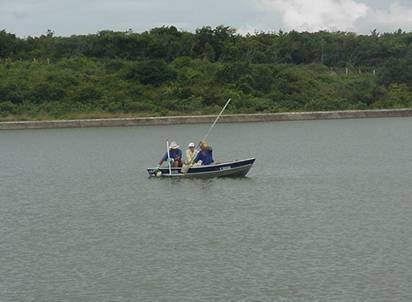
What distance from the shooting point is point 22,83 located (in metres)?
72.8

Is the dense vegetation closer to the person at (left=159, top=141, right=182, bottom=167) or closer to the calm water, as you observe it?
the calm water

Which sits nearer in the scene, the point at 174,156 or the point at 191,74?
the point at 174,156

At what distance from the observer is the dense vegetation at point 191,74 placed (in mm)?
71000

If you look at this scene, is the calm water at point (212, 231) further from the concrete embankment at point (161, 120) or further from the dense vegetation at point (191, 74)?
the dense vegetation at point (191, 74)

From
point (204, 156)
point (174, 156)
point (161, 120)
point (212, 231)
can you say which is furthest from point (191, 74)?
point (212, 231)

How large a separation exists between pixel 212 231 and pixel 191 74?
5330 cm

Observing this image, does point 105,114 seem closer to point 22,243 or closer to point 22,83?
point 22,83

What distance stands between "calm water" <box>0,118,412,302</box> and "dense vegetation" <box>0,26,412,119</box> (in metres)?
27.8

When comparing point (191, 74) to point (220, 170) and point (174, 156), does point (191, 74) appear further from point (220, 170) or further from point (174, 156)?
point (220, 170)

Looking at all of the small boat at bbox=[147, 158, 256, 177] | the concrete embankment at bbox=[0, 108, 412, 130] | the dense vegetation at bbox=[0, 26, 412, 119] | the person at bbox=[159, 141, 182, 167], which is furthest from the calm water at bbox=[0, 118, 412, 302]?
the dense vegetation at bbox=[0, 26, 412, 119]

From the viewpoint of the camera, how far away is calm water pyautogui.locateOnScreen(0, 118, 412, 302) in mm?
16703

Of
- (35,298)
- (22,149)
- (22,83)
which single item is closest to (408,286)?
(35,298)

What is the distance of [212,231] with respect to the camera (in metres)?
22.0

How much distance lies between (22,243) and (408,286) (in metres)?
9.86
